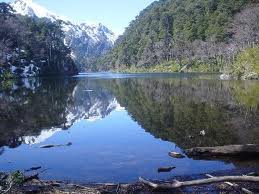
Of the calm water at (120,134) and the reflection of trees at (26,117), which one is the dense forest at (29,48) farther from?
the calm water at (120,134)

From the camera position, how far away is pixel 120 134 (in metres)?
28.0

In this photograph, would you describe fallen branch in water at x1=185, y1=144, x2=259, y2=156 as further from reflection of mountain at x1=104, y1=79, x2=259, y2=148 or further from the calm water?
reflection of mountain at x1=104, y1=79, x2=259, y2=148

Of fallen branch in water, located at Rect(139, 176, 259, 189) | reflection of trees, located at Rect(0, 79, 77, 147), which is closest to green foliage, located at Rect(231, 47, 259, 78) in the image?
reflection of trees, located at Rect(0, 79, 77, 147)

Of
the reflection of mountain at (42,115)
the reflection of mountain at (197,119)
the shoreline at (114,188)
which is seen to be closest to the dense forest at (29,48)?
the reflection of mountain at (42,115)

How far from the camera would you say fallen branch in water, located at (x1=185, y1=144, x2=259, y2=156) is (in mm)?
18422

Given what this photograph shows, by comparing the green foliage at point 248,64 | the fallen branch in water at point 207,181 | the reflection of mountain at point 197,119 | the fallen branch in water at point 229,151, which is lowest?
the reflection of mountain at point 197,119

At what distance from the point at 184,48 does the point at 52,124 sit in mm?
157916

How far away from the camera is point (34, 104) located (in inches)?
1797

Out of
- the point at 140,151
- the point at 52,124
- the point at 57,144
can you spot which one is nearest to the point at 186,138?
the point at 140,151

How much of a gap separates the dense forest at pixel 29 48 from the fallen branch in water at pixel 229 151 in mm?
73891

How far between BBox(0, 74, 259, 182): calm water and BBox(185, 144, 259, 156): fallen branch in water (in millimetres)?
734

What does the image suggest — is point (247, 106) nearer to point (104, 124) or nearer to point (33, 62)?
point (104, 124)

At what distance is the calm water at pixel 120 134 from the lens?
59.6 ft

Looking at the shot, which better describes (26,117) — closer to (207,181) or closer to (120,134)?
(120,134)
